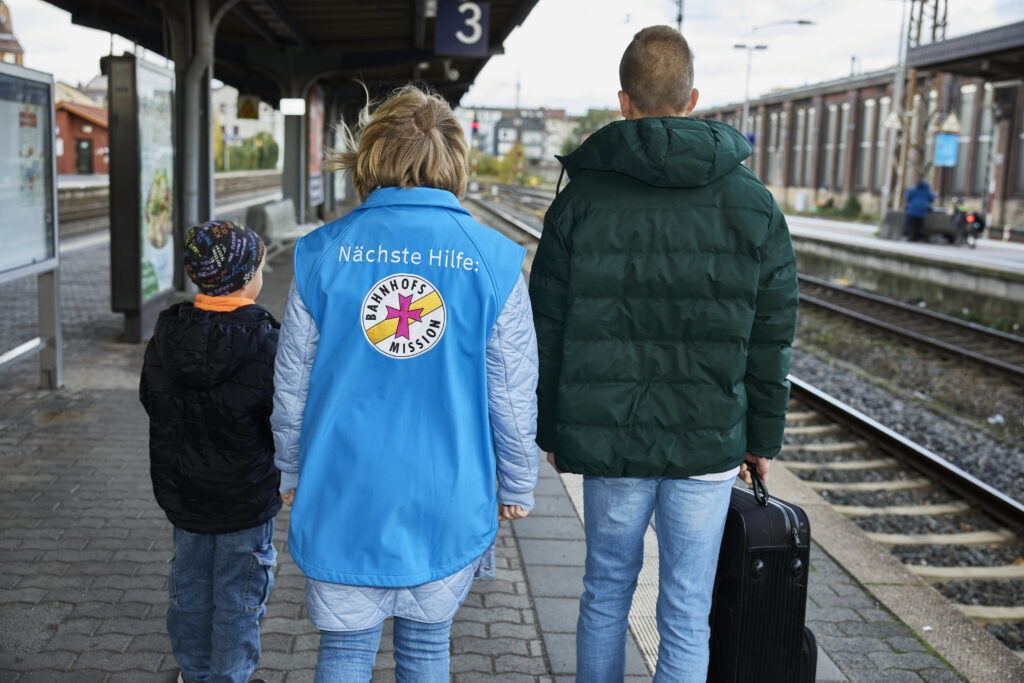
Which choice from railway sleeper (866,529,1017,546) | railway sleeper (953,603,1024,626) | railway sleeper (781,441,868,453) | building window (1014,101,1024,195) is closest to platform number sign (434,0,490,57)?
railway sleeper (781,441,868,453)

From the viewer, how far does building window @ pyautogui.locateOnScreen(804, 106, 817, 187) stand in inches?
1986

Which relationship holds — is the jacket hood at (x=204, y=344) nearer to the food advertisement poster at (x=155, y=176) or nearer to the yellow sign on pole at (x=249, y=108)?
the food advertisement poster at (x=155, y=176)

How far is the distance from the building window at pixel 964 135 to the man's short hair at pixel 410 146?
38.4 meters

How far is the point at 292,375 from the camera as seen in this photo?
2207 millimetres

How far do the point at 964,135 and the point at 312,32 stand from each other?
1134 inches

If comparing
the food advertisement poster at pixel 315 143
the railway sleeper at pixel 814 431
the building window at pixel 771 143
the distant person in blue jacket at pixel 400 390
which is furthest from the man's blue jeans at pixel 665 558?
the building window at pixel 771 143

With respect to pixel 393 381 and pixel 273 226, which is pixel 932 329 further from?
pixel 393 381

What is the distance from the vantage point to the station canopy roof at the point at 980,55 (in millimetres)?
17703

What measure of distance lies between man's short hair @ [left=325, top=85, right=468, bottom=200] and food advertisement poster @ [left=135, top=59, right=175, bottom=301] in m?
6.76

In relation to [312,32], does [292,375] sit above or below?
below

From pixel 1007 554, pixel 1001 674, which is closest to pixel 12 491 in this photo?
pixel 1001 674

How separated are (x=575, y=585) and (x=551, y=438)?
1635 mm

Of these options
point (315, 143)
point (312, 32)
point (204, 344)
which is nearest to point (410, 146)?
point (204, 344)

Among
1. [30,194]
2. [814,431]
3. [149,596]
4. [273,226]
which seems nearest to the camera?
[149,596]
